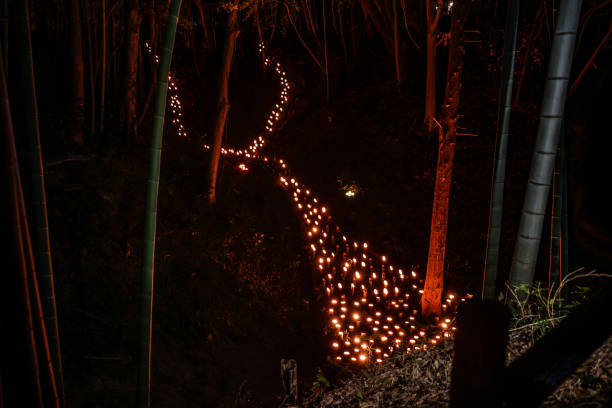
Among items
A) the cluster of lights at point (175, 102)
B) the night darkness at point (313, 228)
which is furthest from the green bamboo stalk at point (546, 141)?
the cluster of lights at point (175, 102)

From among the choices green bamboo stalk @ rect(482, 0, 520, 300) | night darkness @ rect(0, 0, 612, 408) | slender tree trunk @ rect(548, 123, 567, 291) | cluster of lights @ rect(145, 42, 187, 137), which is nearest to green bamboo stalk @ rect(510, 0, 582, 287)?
night darkness @ rect(0, 0, 612, 408)

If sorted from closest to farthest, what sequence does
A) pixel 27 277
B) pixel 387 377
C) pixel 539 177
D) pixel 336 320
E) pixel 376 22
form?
pixel 27 277 < pixel 539 177 < pixel 387 377 < pixel 336 320 < pixel 376 22

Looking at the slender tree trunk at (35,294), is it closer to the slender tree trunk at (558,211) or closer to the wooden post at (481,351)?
the wooden post at (481,351)

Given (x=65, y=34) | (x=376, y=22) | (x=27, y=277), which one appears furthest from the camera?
(x=376, y=22)

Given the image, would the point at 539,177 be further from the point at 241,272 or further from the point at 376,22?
the point at 376,22

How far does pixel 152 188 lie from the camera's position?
2674mm

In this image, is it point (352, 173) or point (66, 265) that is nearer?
point (66, 265)

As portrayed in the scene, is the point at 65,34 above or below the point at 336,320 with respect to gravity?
above

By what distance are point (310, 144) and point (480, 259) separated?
5.38 metres

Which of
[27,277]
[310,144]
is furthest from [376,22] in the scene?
[27,277]

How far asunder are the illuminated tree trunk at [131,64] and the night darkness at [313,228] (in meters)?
0.03

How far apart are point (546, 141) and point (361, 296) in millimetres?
4615

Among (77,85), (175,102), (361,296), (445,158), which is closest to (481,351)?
(445,158)

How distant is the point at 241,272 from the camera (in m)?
6.49
